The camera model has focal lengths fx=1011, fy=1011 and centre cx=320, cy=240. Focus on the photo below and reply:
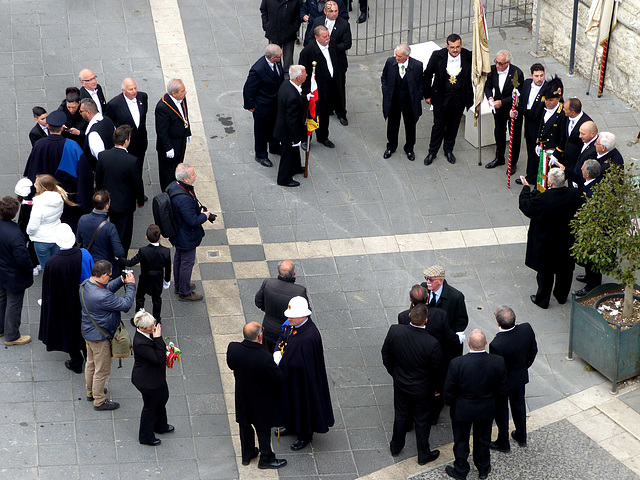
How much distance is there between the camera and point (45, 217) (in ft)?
34.6

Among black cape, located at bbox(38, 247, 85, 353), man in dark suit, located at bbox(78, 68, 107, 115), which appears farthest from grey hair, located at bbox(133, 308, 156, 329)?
man in dark suit, located at bbox(78, 68, 107, 115)

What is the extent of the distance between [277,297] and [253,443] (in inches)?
55.2

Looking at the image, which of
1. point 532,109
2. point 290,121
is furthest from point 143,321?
point 532,109

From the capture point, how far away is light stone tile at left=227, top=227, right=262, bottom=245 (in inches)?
496

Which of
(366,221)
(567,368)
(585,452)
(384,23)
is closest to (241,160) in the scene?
(366,221)

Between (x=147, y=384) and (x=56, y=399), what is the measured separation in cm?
139

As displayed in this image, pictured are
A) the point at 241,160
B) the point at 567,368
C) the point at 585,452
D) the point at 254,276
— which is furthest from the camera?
the point at 241,160

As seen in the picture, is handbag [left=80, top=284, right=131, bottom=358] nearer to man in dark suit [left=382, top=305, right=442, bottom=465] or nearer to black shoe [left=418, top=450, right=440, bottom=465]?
man in dark suit [left=382, top=305, right=442, bottom=465]

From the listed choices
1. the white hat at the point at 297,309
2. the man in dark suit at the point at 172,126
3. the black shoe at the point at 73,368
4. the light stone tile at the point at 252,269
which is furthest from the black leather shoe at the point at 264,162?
the white hat at the point at 297,309

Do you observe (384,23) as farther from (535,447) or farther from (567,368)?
(535,447)

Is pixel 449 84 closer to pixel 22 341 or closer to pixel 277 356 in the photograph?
pixel 277 356

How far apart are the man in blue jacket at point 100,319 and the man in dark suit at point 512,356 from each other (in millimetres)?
3490

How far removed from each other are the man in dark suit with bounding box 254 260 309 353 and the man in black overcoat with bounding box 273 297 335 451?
268 millimetres

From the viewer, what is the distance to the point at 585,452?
9750 millimetres
